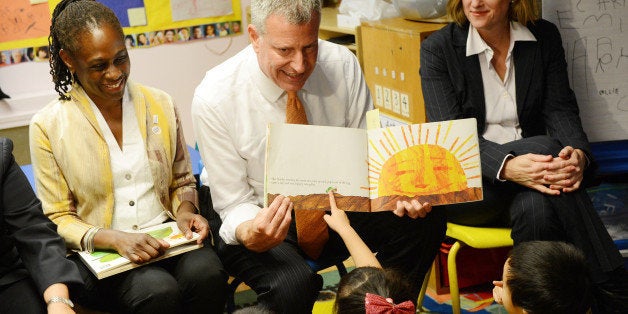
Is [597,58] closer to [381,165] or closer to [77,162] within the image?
[381,165]

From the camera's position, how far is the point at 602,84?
9.25 feet

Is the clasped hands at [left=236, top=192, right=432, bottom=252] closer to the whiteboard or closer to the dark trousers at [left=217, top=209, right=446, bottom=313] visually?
the dark trousers at [left=217, top=209, right=446, bottom=313]

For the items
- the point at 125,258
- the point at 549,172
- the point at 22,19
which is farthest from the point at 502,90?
the point at 22,19

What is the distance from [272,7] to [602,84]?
4.51ft

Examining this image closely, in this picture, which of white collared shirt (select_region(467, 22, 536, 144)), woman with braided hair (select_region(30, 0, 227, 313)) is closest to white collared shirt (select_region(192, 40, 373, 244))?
woman with braided hair (select_region(30, 0, 227, 313))

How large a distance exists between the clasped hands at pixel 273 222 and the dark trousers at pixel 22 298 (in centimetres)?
57

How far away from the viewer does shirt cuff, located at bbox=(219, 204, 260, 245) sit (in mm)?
2236

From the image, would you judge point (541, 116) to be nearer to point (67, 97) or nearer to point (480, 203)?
point (480, 203)

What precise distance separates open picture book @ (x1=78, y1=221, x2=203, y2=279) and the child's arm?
1.31 ft

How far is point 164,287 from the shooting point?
6.89ft

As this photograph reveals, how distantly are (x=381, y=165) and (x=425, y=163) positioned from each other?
0.13 m

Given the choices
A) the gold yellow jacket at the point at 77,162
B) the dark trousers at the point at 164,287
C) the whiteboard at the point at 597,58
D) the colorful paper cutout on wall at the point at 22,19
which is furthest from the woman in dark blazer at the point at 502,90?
the colorful paper cutout on wall at the point at 22,19

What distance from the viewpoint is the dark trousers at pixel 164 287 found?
2.09 meters

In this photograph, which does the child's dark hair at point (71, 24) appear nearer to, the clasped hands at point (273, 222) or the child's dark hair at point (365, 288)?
the clasped hands at point (273, 222)
